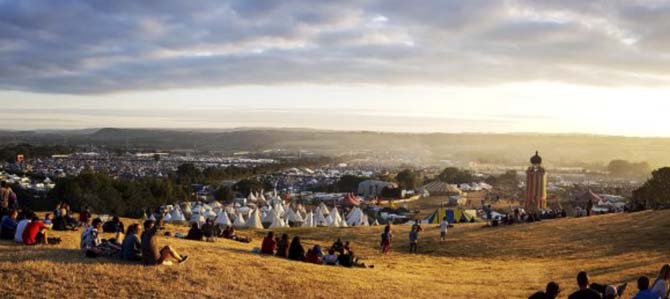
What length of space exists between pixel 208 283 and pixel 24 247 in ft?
16.1

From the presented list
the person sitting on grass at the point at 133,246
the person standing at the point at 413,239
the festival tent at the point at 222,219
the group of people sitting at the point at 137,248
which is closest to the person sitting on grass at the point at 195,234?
the group of people sitting at the point at 137,248

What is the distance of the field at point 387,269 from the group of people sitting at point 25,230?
13.8 inches

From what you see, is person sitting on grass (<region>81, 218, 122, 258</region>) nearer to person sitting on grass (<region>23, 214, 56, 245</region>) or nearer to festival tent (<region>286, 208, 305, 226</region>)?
person sitting on grass (<region>23, 214, 56, 245</region>)

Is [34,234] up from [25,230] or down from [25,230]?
down

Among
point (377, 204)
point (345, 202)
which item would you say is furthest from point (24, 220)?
point (377, 204)

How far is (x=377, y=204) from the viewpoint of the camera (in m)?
71.7

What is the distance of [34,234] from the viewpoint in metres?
15.1

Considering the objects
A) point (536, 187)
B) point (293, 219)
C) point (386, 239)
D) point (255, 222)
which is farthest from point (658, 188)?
point (386, 239)

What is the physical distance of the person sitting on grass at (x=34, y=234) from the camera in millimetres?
14969

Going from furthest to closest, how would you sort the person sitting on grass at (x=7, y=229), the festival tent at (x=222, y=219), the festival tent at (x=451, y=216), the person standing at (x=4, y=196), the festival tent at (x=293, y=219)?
the festival tent at (x=293, y=219) → the festival tent at (x=451, y=216) → the festival tent at (x=222, y=219) → the person standing at (x=4, y=196) → the person sitting on grass at (x=7, y=229)

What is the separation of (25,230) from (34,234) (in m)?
0.22

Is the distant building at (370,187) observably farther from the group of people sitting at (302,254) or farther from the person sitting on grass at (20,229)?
the person sitting on grass at (20,229)

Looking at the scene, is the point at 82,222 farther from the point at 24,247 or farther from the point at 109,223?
the point at 24,247

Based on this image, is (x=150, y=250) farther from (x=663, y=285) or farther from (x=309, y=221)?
(x=309, y=221)
